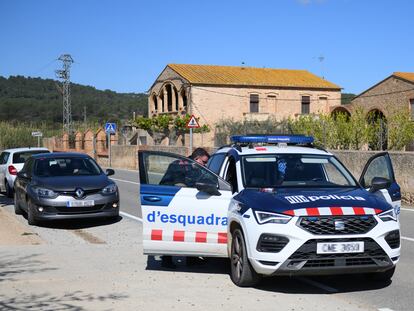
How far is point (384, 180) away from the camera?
747 centimetres

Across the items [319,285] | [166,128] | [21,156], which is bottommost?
[319,285]

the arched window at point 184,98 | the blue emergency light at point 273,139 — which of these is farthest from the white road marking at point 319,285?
the arched window at point 184,98

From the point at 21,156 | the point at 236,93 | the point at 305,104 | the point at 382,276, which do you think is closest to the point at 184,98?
the point at 236,93

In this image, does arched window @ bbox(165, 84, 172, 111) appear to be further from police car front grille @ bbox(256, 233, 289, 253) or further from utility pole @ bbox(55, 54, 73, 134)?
police car front grille @ bbox(256, 233, 289, 253)

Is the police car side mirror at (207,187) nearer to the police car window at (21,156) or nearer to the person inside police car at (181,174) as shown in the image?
the person inside police car at (181,174)

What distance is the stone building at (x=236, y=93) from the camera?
5269 cm

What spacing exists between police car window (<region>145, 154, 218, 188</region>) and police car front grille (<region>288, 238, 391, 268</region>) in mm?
1864

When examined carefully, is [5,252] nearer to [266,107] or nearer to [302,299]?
[302,299]

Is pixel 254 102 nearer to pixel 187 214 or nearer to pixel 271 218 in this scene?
pixel 187 214

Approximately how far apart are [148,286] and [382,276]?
2.76 metres

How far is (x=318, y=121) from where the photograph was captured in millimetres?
25531

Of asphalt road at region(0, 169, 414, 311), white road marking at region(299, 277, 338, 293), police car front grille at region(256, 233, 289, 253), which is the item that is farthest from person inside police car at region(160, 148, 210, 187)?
white road marking at region(299, 277, 338, 293)

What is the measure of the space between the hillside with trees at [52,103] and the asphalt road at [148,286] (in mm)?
83507

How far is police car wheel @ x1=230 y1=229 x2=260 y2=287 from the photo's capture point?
6.76 metres
